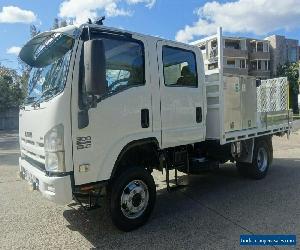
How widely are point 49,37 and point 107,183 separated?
2159 millimetres

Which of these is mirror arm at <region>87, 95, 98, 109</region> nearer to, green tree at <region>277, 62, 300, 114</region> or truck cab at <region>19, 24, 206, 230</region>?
truck cab at <region>19, 24, 206, 230</region>

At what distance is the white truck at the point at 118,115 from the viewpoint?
4.59 m

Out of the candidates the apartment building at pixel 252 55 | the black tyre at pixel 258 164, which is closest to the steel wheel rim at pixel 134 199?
the black tyre at pixel 258 164

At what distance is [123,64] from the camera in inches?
205

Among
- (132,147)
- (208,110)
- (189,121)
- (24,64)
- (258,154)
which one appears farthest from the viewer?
(258,154)

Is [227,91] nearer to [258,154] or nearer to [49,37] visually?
[258,154]

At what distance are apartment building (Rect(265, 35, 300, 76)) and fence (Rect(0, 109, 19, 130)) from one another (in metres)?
38.7

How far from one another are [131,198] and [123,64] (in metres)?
1.92

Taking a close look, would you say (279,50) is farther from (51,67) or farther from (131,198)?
(51,67)

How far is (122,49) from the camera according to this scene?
5.25 meters

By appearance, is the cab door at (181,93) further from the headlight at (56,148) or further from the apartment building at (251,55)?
the apartment building at (251,55)

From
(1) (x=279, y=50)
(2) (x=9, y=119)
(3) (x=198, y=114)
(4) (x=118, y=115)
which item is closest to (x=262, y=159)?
(3) (x=198, y=114)

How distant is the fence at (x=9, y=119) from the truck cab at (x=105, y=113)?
3202 cm

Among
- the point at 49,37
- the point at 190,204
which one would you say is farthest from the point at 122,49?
the point at 190,204
